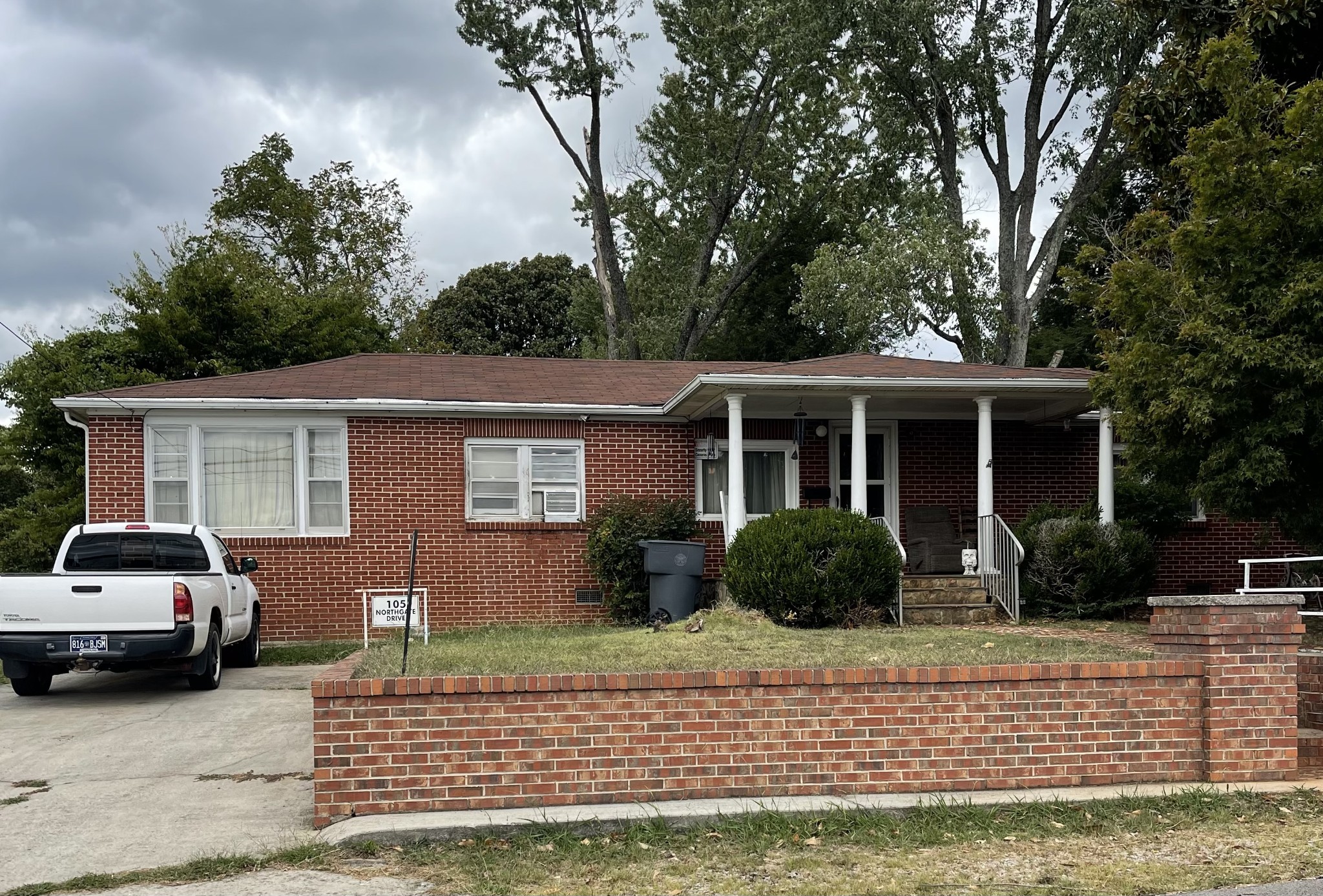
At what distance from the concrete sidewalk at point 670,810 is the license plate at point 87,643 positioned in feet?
17.4

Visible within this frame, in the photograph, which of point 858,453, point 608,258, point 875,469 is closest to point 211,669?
point 858,453

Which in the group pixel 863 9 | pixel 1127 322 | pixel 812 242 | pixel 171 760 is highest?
pixel 863 9

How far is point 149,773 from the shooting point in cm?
812

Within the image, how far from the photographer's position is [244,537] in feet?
51.3

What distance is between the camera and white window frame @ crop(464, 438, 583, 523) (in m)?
16.3

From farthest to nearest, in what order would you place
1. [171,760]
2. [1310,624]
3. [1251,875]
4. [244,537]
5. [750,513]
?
[750,513]
[244,537]
[1310,624]
[171,760]
[1251,875]

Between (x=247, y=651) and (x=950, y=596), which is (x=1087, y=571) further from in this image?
(x=247, y=651)

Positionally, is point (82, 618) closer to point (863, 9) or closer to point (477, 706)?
point (477, 706)

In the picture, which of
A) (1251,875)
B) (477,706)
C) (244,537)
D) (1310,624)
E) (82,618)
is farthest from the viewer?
(244,537)

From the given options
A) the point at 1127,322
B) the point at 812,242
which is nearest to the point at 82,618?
the point at 1127,322

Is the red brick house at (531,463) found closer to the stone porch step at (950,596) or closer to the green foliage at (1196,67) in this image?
the stone porch step at (950,596)

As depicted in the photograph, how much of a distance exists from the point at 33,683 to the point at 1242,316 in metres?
12.4

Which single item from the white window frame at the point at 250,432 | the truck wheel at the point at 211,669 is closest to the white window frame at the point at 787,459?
the white window frame at the point at 250,432

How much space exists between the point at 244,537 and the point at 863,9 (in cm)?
1761
